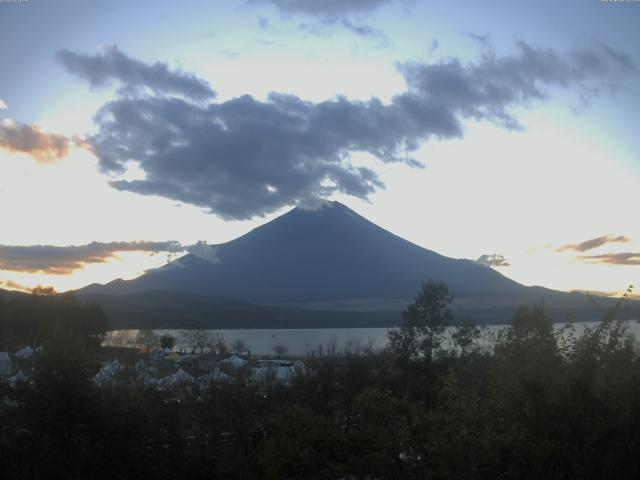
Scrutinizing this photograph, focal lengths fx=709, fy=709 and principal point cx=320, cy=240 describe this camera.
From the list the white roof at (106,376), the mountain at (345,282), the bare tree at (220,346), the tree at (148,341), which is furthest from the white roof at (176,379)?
the mountain at (345,282)

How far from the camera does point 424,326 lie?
37.4 metres

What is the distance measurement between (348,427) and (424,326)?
2642cm

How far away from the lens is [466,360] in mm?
34781

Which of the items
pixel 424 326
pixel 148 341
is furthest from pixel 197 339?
pixel 424 326

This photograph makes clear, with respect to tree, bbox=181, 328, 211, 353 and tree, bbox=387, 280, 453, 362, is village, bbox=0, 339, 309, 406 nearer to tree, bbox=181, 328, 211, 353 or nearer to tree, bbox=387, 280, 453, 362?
tree, bbox=387, 280, 453, 362

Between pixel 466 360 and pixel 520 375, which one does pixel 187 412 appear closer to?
pixel 520 375

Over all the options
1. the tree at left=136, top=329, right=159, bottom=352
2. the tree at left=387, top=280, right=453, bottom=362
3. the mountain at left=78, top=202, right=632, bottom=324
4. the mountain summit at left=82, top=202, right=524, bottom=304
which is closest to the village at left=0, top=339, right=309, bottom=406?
the tree at left=387, top=280, right=453, bottom=362

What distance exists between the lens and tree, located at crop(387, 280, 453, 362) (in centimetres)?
3575

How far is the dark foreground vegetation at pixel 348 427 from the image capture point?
9039 millimetres

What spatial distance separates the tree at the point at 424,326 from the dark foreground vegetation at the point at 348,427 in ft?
48.6

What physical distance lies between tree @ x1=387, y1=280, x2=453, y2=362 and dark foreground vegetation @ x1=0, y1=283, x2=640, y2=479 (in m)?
14.8

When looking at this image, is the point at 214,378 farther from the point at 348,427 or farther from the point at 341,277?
the point at 341,277

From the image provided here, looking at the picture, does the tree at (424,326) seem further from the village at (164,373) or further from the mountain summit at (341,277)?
the mountain summit at (341,277)

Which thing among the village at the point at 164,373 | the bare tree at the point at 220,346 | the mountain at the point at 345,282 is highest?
the mountain at the point at 345,282
